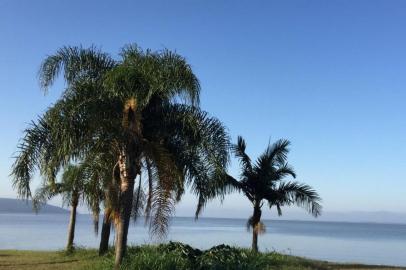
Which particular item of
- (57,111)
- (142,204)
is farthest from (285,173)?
(57,111)

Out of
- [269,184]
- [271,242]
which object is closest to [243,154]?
[269,184]

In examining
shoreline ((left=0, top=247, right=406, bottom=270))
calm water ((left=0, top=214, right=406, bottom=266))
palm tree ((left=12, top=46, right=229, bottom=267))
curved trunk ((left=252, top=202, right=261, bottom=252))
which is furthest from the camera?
calm water ((left=0, top=214, right=406, bottom=266))

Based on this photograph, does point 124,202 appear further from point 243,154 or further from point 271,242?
point 271,242

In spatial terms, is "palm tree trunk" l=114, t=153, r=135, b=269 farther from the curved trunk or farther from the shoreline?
the curved trunk

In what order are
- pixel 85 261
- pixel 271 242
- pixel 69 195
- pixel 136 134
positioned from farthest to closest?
1. pixel 271 242
2. pixel 69 195
3. pixel 85 261
4. pixel 136 134

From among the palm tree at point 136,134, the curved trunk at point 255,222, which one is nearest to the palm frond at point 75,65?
the palm tree at point 136,134

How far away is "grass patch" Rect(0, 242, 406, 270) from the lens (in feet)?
42.4

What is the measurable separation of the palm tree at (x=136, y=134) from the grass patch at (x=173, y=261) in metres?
0.81

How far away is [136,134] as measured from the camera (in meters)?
12.8

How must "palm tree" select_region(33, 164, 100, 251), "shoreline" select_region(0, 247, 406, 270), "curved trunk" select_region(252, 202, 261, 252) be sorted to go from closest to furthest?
"shoreline" select_region(0, 247, 406, 270)
"palm tree" select_region(33, 164, 100, 251)
"curved trunk" select_region(252, 202, 261, 252)

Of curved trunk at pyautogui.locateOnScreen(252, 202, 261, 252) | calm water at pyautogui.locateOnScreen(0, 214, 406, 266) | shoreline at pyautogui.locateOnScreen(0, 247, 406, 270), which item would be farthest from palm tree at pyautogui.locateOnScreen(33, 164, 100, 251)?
curved trunk at pyautogui.locateOnScreen(252, 202, 261, 252)

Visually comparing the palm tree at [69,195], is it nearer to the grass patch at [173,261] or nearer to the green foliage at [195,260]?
the grass patch at [173,261]

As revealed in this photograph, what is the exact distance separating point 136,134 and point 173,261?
3057mm

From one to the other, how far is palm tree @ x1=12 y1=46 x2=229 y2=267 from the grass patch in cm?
81
